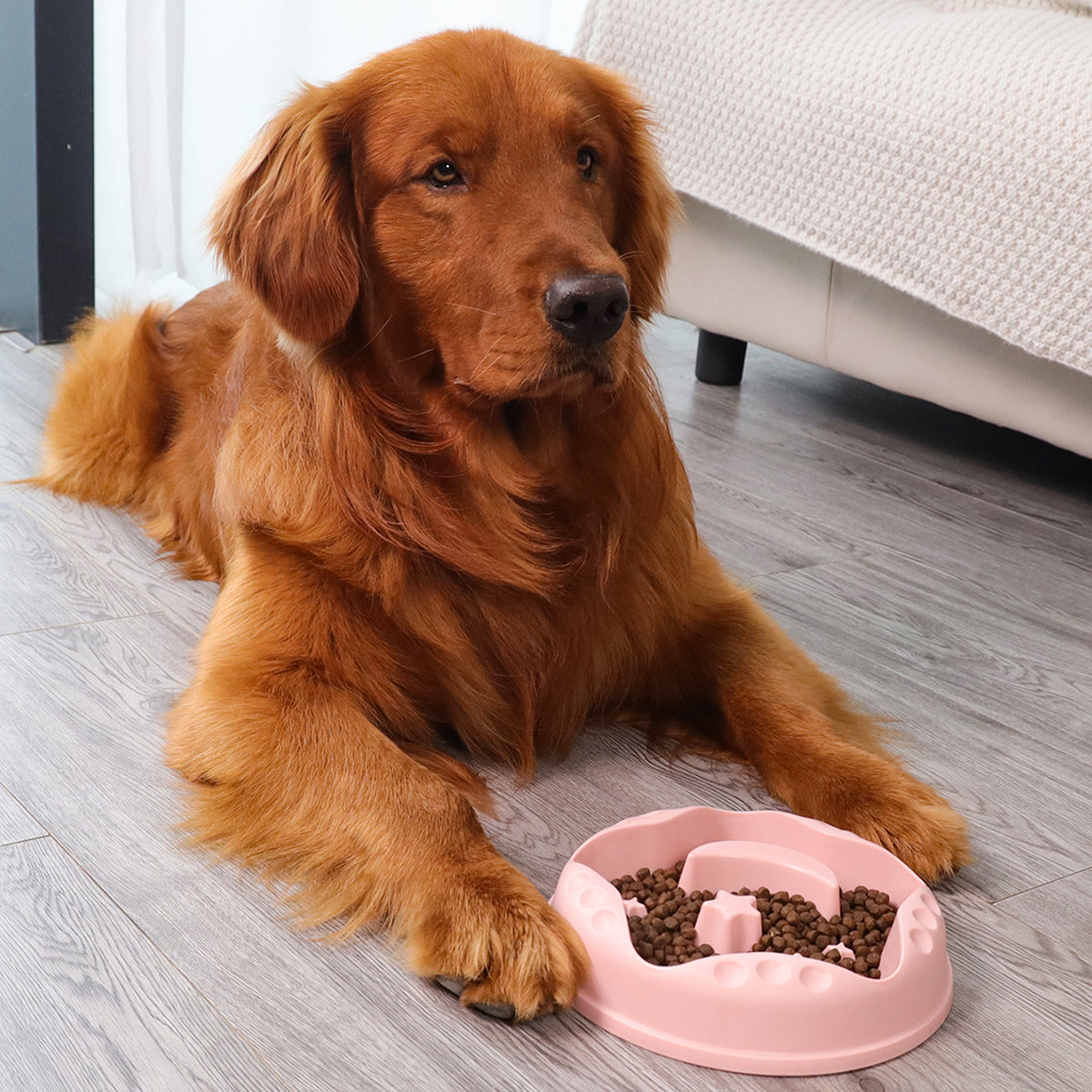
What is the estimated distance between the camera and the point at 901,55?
3.03m

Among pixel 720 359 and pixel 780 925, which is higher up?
pixel 780 925

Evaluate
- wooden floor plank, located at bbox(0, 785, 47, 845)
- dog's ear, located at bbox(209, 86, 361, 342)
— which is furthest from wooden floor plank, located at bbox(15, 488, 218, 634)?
dog's ear, located at bbox(209, 86, 361, 342)

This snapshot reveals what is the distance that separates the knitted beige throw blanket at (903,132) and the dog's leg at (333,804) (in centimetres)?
146

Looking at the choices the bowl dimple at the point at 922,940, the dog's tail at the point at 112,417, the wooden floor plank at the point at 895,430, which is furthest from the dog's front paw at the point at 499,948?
the wooden floor plank at the point at 895,430

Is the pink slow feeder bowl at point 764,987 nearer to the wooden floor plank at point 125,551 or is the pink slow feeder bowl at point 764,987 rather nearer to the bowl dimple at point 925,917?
the bowl dimple at point 925,917

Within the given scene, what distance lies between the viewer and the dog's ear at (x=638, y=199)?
1939 millimetres

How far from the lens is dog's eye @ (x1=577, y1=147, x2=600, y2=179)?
179cm

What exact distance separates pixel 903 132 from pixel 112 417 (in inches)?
71.4

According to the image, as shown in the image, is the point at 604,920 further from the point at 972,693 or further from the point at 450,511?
the point at 972,693

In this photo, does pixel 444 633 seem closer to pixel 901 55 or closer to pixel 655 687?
pixel 655 687

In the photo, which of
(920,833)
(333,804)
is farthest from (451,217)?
(920,833)

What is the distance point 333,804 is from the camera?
1.57 meters

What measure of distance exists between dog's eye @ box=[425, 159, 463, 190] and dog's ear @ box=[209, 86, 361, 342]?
0.14m

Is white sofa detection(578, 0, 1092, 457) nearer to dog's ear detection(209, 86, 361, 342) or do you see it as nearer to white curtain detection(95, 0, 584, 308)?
white curtain detection(95, 0, 584, 308)
